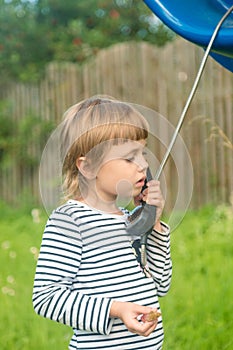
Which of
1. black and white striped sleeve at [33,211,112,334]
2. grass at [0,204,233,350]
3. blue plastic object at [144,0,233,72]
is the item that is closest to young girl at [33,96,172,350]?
black and white striped sleeve at [33,211,112,334]

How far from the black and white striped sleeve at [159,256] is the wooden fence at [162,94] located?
339cm

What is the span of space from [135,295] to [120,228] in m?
0.14

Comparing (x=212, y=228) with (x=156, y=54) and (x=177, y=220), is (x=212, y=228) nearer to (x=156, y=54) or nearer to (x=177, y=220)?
(x=156, y=54)

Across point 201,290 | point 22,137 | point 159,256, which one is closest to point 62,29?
point 22,137

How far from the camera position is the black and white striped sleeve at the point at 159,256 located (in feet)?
6.21

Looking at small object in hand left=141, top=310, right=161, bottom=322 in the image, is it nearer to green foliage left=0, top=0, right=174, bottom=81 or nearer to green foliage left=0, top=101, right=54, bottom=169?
green foliage left=0, top=101, right=54, bottom=169

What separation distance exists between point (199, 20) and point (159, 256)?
694mm

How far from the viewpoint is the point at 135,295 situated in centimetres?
185

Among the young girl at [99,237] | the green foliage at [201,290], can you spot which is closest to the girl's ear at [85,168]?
the young girl at [99,237]

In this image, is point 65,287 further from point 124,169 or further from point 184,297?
point 184,297

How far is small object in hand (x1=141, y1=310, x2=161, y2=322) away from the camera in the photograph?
173cm

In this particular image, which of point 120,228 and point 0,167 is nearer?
point 120,228

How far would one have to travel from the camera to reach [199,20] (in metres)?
2.30

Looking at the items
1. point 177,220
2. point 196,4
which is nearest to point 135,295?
point 177,220
